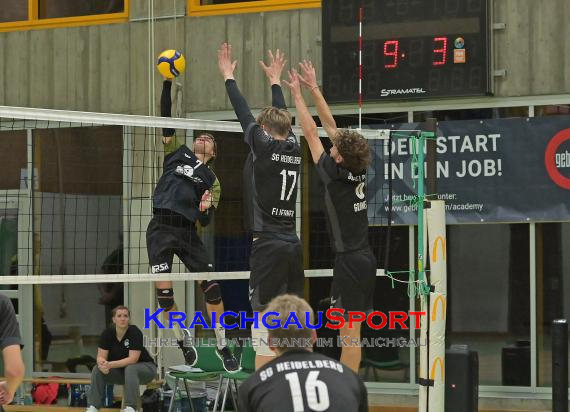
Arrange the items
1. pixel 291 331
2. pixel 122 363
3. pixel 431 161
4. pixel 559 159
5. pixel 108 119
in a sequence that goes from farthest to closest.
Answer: pixel 559 159, pixel 122 363, pixel 431 161, pixel 108 119, pixel 291 331

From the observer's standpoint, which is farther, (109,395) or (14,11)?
(14,11)

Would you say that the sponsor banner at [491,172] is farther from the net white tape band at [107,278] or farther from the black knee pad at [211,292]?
the net white tape band at [107,278]

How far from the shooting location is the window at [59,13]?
573 inches

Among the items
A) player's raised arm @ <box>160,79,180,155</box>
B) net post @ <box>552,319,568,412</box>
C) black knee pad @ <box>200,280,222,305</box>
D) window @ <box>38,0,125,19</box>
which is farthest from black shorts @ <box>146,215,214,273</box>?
window @ <box>38,0,125,19</box>

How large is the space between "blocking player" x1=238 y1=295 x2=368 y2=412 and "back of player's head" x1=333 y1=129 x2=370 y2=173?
3.41 meters

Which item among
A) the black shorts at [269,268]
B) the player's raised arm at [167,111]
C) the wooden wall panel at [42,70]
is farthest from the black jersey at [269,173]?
the wooden wall panel at [42,70]

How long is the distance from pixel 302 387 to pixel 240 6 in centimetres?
949

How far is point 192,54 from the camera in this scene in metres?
14.1

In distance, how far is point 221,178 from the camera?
13.7 m

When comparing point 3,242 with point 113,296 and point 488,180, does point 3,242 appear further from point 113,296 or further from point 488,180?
point 488,180

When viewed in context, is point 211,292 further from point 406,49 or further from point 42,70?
point 42,70

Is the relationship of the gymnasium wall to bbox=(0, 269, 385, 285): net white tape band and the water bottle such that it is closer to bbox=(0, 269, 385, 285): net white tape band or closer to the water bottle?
the water bottle

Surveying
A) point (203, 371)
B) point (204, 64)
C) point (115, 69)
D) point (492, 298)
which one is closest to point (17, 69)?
point (115, 69)

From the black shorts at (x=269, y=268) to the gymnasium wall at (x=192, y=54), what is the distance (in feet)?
16.1
